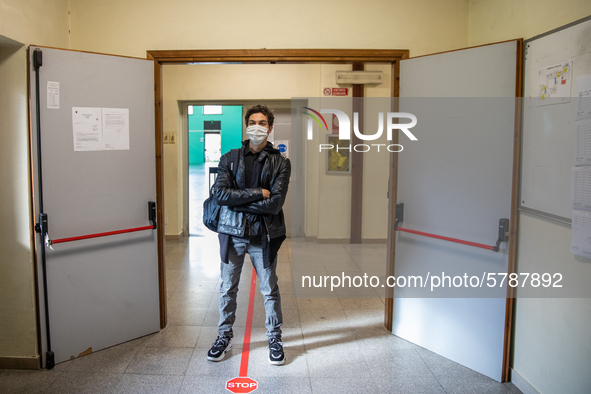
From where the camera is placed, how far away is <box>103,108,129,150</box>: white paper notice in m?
2.72

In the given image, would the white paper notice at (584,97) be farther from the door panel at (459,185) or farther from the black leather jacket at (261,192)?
the black leather jacket at (261,192)

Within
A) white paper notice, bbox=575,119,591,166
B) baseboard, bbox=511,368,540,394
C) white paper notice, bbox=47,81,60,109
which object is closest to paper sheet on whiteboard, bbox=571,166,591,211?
white paper notice, bbox=575,119,591,166

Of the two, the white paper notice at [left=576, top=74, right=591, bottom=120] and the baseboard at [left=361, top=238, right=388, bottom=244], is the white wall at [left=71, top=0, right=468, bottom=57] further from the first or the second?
the baseboard at [left=361, top=238, right=388, bottom=244]

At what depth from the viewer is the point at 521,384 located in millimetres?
2418

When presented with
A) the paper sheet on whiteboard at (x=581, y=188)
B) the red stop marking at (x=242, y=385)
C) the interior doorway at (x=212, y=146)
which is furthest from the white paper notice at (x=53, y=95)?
the interior doorway at (x=212, y=146)

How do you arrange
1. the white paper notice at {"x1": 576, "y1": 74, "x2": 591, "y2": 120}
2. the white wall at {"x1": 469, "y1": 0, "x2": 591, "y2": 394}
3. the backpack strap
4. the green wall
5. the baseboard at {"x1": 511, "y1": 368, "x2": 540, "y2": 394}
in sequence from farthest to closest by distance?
the green wall, the backpack strap, the baseboard at {"x1": 511, "y1": 368, "x2": 540, "y2": 394}, the white wall at {"x1": 469, "y1": 0, "x2": 591, "y2": 394}, the white paper notice at {"x1": 576, "y1": 74, "x2": 591, "y2": 120}

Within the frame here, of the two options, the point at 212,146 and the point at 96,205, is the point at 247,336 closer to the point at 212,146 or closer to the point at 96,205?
the point at 96,205

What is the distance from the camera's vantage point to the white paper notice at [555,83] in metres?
1.98

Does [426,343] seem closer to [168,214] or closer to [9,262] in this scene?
[9,262]

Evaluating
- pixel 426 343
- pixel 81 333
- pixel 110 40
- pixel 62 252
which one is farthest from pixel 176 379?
pixel 110 40

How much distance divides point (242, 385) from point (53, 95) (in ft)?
6.92

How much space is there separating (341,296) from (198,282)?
1.54 m

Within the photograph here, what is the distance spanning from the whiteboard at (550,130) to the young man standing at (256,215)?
142 centimetres

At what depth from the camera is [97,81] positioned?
8.74 ft
